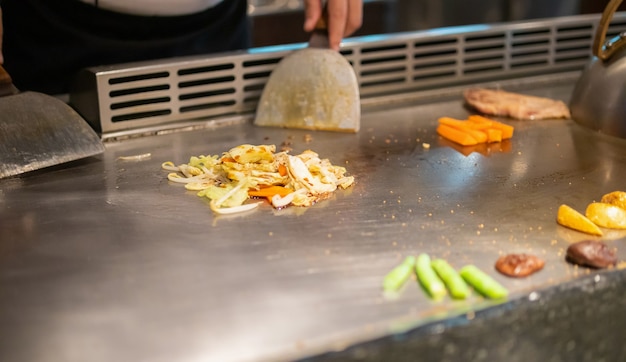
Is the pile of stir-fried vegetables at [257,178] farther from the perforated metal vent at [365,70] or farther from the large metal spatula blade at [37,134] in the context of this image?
the perforated metal vent at [365,70]

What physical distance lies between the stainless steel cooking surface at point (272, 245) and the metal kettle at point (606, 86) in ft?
0.15

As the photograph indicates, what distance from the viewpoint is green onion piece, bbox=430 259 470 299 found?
1.02 m

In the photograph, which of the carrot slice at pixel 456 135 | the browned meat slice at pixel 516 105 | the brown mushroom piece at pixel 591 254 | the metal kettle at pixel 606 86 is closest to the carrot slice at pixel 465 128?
the carrot slice at pixel 456 135

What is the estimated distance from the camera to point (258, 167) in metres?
1.55

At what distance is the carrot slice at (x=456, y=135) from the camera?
1796 millimetres

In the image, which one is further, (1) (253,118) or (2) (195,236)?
(1) (253,118)

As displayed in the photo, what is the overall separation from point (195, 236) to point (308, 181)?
301mm

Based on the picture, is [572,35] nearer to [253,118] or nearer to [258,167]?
[253,118]

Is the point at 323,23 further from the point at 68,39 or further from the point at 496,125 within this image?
the point at 68,39

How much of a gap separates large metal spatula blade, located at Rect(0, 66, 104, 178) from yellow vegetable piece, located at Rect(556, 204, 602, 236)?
1.01 meters

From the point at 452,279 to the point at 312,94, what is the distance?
997 mm

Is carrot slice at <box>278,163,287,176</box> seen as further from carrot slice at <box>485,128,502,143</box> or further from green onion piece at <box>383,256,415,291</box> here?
carrot slice at <box>485,128,502,143</box>

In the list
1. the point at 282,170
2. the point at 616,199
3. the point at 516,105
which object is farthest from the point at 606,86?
the point at 282,170

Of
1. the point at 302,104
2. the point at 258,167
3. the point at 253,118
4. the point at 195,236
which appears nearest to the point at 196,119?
the point at 253,118
